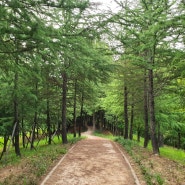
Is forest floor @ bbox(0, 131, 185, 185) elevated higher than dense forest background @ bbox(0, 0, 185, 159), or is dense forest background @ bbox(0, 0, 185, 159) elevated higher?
dense forest background @ bbox(0, 0, 185, 159)

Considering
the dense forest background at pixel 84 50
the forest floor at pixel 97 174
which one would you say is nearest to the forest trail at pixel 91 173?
the forest floor at pixel 97 174

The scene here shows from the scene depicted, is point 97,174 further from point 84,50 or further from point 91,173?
point 84,50

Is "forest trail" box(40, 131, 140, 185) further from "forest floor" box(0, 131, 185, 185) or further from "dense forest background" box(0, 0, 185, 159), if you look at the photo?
"dense forest background" box(0, 0, 185, 159)

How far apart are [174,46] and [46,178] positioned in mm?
8258

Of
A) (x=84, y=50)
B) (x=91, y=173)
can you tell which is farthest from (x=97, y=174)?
(x=84, y=50)

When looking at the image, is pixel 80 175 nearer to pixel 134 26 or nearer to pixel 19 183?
pixel 19 183

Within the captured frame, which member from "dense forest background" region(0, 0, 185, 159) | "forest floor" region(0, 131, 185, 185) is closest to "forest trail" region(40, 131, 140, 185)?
"forest floor" region(0, 131, 185, 185)

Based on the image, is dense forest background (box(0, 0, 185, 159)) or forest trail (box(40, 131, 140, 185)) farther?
forest trail (box(40, 131, 140, 185))

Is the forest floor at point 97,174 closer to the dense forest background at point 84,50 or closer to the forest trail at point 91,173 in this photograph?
the forest trail at point 91,173

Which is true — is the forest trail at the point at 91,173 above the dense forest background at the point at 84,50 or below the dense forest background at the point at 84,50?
below

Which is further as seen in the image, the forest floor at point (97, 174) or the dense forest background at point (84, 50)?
the forest floor at point (97, 174)

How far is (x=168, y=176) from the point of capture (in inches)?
369

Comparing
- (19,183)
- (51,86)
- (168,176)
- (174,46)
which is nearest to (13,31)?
(19,183)

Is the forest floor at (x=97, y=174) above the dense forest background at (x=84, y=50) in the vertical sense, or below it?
below
